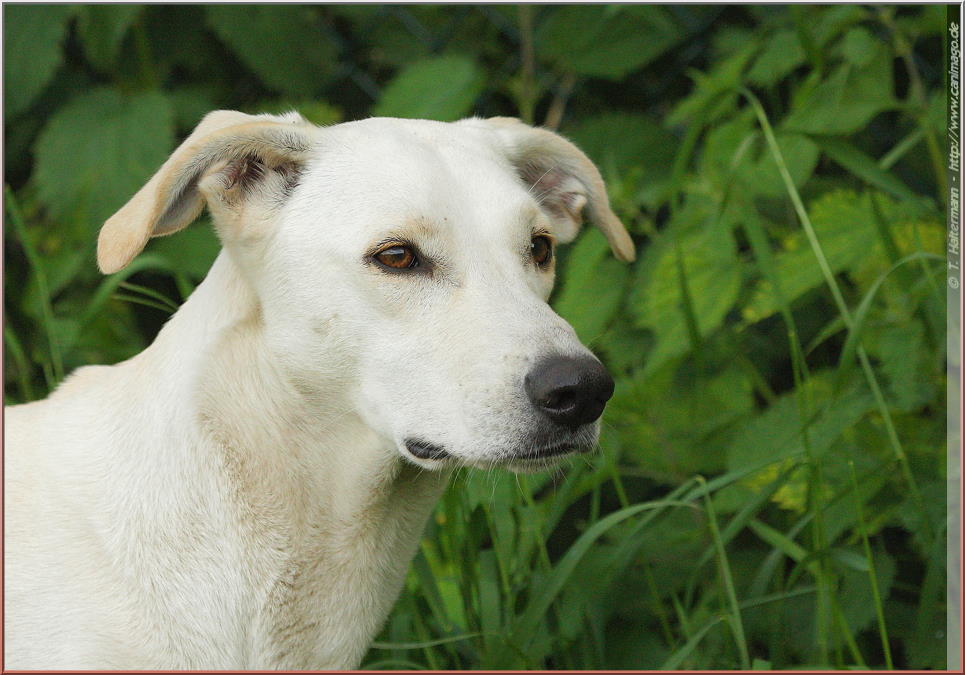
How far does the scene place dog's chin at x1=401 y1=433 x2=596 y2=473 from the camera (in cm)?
178

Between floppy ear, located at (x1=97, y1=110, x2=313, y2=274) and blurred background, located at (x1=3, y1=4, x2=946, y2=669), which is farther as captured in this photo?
blurred background, located at (x1=3, y1=4, x2=946, y2=669)

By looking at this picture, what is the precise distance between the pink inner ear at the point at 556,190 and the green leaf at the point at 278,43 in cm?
151

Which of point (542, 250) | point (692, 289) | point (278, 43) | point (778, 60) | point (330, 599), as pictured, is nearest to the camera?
point (330, 599)

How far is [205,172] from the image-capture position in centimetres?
196

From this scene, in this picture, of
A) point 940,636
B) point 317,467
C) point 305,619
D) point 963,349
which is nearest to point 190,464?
point 317,467

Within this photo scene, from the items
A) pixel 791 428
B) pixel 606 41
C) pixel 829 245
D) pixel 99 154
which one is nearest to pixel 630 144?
pixel 606 41

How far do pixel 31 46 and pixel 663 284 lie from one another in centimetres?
225

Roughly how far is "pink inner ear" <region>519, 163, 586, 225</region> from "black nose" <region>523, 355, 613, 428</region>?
0.78 meters

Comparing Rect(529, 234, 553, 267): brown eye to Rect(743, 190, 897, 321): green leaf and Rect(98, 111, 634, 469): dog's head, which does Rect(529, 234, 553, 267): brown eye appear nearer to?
Rect(98, 111, 634, 469): dog's head

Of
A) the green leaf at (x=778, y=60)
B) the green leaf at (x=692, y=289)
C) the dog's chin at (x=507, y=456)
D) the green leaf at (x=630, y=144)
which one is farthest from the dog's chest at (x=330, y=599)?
the green leaf at (x=630, y=144)

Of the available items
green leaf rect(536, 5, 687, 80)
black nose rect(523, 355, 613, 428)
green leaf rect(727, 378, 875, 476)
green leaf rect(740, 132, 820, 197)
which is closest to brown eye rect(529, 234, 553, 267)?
black nose rect(523, 355, 613, 428)

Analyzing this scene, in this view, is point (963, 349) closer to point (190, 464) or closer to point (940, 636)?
point (940, 636)

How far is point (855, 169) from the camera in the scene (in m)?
2.52

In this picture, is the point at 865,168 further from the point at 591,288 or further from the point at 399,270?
the point at 399,270
